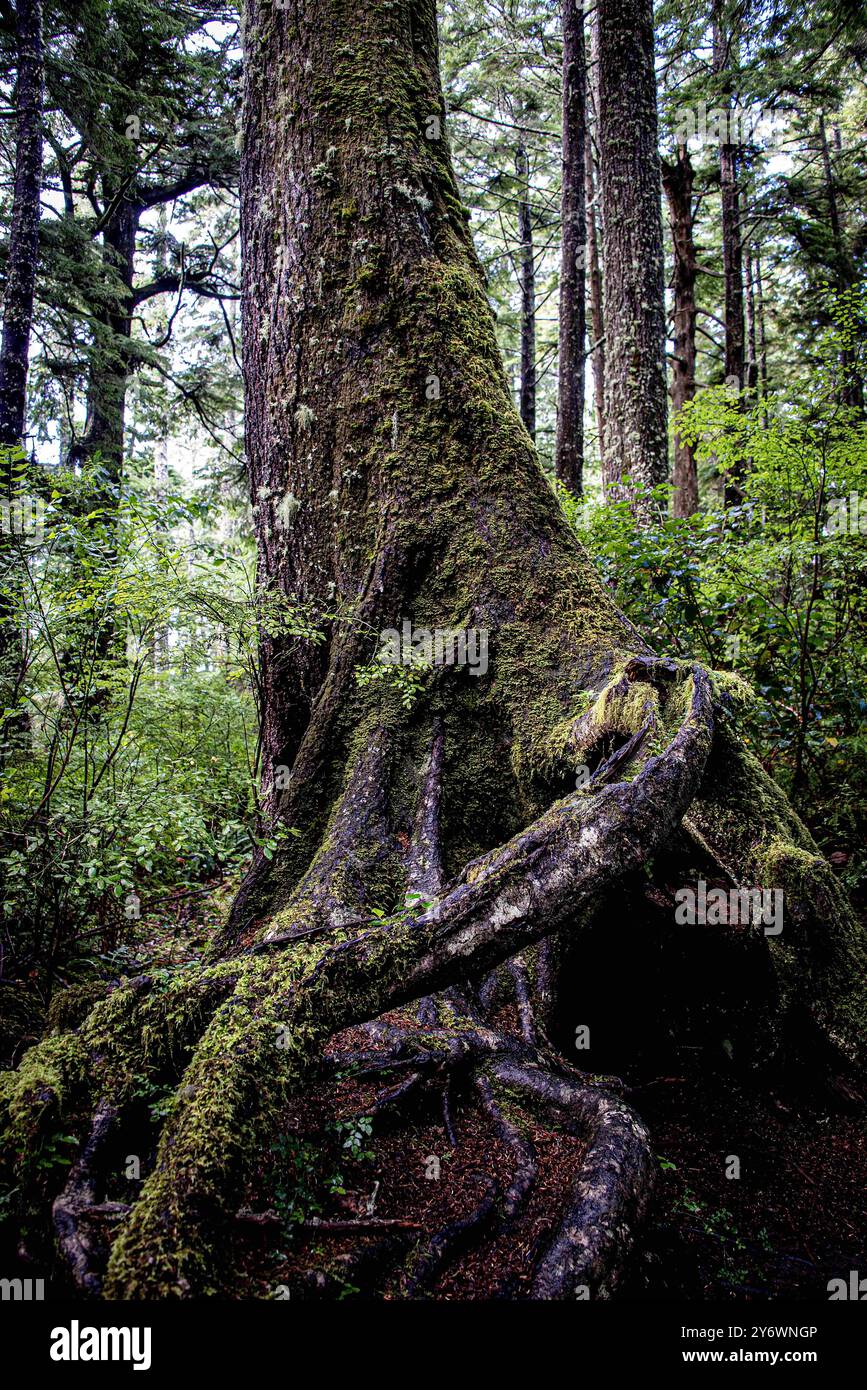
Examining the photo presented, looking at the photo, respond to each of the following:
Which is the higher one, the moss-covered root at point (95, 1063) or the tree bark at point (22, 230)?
the tree bark at point (22, 230)

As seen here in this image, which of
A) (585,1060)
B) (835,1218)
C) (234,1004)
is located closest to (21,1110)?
(234,1004)

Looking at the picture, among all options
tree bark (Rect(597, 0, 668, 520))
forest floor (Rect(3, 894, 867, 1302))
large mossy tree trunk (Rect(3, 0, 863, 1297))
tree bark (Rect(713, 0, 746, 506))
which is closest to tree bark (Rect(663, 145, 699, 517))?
tree bark (Rect(713, 0, 746, 506))

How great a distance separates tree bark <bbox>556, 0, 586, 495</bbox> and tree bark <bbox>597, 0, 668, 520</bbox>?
3.30 ft

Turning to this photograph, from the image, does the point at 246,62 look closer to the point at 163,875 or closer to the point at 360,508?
the point at 360,508

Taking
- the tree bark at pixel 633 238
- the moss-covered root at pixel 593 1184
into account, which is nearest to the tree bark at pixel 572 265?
the tree bark at pixel 633 238

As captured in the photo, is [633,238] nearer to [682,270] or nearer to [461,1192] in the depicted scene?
[682,270]

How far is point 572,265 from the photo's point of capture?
8758 mm

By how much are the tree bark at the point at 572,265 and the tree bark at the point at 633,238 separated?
101 centimetres

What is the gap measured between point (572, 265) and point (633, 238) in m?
1.27

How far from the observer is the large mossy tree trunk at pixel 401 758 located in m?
2.18

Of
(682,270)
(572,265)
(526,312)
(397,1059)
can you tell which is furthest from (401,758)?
(526,312)

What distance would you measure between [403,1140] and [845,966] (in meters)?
2.12

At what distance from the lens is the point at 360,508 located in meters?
4.05

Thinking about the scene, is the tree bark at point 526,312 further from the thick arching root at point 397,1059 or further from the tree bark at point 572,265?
the thick arching root at point 397,1059
